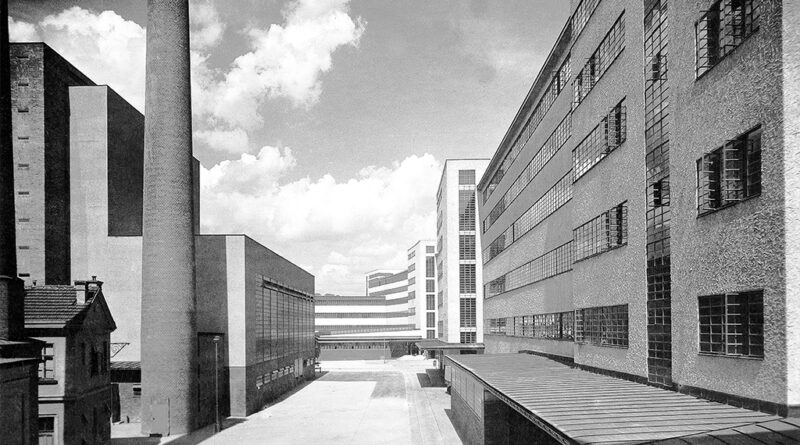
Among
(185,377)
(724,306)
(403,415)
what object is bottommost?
(403,415)

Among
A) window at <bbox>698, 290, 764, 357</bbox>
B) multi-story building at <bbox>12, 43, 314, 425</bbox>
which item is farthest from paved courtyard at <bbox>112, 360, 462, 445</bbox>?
window at <bbox>698, 290, 764, 357</bbox>

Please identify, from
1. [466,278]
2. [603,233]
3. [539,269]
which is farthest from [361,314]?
[603,233]

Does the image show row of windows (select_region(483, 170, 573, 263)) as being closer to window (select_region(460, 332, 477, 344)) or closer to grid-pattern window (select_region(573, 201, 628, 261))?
grid-pattern window (select_region(573, 201, 628, 261))

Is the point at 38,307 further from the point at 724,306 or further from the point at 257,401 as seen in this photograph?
the point at 724,306

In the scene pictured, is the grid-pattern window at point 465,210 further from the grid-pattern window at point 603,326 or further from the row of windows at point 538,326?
the grid-pattern window at point 603,326

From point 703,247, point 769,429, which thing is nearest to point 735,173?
point 703,247

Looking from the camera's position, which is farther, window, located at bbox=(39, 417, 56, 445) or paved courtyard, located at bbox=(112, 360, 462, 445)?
paved courtyard, located at bbox=(112, 360, 462, 445)

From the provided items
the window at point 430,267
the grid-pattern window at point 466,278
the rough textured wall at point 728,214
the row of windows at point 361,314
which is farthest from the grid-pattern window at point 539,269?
the row of windows at point 361,314

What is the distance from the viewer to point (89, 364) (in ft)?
97.8

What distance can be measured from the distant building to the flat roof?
60.0 ft

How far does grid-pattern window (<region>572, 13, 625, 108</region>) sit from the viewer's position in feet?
72.3

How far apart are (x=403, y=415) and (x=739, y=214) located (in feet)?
101

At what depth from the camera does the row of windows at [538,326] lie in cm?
3120

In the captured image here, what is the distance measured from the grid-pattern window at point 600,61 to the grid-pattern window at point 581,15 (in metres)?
1.86
